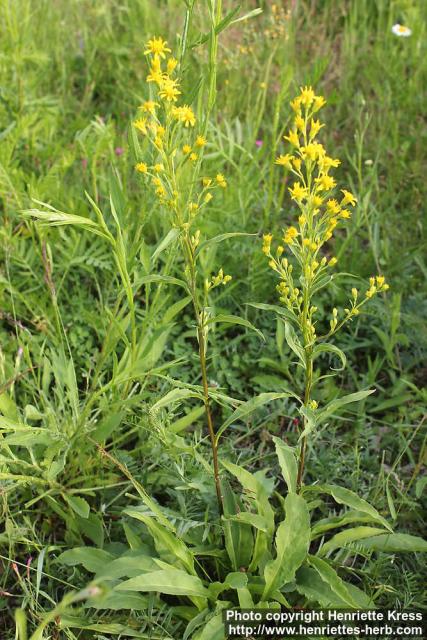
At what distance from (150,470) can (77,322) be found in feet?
1.86

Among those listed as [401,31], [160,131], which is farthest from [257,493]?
[401,31]

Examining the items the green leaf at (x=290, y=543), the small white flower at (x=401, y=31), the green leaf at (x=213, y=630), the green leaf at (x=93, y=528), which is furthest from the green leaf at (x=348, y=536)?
the small white flower at (x=401, y=31)

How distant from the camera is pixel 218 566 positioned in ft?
5.27

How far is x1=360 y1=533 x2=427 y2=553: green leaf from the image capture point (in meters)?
1.57

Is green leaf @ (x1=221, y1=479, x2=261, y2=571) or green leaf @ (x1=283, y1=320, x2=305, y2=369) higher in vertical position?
green leaf @ (x1=283, y1=320, x2=305, y2=369)

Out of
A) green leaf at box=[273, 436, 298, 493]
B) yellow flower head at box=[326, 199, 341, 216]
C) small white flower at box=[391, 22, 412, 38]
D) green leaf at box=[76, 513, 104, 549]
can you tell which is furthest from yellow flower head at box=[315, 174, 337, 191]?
small white flower at box=[391, 22, 412, 38]

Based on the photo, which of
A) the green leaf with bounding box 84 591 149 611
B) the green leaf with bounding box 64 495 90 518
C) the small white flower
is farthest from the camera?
the small white flower

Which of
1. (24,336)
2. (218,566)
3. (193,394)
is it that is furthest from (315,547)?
(24,336)

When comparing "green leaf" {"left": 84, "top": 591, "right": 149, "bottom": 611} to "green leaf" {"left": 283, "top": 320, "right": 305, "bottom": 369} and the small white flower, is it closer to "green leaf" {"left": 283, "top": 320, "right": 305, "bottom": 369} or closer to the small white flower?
"green leaf" {"left": 283, "top": 320, "right": 305, "bottom": 369}

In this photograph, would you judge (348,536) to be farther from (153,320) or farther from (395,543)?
(153,320)

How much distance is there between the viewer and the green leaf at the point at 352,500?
4.64 feet

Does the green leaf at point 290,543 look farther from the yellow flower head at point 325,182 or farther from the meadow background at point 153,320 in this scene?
the yellow flower head at point 325,182

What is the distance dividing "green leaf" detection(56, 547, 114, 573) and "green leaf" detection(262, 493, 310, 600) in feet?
1.25

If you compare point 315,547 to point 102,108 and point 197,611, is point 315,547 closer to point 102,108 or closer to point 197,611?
point 197,611
